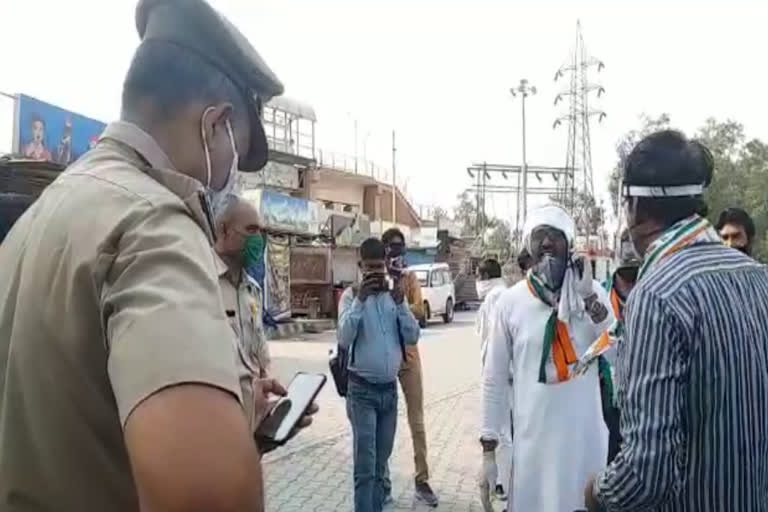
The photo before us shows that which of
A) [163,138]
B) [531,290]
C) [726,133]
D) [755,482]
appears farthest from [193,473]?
[726,133]

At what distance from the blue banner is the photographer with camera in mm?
9073

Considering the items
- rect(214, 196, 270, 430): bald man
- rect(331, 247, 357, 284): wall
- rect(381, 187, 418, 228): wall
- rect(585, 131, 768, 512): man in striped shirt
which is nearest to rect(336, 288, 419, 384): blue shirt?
rect(214, 196, 270, 430): bald man

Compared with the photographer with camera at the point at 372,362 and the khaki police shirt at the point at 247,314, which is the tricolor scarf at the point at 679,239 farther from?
the photographer with camera at the point at 372,362

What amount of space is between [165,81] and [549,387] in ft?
9.29

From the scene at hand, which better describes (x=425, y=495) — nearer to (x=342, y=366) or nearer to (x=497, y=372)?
(x=342, y=366)

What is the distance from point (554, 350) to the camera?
383cm

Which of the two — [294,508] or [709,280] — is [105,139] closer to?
[709,280]

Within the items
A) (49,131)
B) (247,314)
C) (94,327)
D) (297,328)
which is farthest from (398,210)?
(94,327)

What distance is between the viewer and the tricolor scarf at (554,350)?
380cm

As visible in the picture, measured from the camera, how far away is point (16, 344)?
3.80ft

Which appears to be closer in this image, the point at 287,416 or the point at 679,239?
the point at 287,416

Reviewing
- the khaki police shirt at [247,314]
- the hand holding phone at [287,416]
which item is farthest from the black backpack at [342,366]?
the hand holding phone at [287,416]

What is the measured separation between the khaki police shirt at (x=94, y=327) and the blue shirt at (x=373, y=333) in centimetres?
427

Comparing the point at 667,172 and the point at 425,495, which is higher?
the point at 667,172
